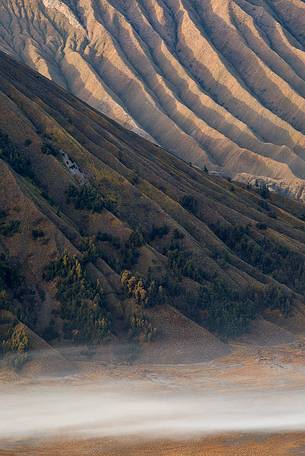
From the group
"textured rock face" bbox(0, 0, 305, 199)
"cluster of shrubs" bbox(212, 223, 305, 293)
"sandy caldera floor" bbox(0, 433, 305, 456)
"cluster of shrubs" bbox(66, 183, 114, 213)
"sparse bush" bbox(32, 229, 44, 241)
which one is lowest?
"sandy caldera floor" bbox(0, 433, 305, 456)

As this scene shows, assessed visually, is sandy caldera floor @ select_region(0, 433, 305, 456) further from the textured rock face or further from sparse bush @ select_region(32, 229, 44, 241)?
the textured rock face

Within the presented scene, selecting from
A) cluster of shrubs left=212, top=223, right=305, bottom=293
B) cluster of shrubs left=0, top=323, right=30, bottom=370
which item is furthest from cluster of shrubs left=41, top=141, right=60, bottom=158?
cluster of shrubs left=0, top=323, right=30, bottom=370

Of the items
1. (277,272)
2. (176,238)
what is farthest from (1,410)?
(277,272)

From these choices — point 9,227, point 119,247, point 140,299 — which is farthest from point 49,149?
point 140,299

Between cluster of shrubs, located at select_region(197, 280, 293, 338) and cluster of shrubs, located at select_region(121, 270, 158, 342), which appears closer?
cluster of shrubs, located at select_region(121, 270, 158, 342)

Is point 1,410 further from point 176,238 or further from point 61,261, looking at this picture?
point 176,238

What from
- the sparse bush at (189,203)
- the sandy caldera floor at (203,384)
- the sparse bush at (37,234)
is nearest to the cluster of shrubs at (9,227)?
the sparse bush at (37,234)
